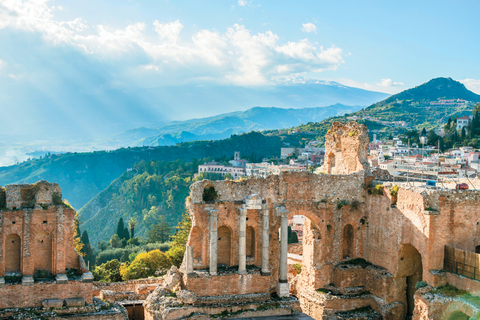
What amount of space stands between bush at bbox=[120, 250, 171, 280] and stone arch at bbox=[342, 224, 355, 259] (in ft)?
42.5

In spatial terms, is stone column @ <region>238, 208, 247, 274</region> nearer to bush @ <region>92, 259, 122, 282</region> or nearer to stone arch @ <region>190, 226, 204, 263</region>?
stone arch @ <region>190, 226, 204, 263</region>

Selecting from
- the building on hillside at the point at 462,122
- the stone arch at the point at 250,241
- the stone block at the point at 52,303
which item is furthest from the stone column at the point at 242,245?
the building on hillside at the point at 462,122

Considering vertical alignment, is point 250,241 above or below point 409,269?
above

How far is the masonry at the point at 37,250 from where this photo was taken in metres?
19.3

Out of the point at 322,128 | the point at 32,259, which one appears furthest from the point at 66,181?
the point at 32,259

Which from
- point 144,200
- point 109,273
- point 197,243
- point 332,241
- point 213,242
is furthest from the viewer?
point 144,200

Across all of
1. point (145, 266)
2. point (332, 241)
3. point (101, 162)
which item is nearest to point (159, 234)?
point (145, 266)

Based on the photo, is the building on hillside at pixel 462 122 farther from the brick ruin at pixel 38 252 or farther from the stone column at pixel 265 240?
the brick ruin at pixel 38 252

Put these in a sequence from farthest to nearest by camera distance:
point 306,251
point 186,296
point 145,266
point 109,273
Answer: point 109,273
point 145,266
point 306,251
point 186,296

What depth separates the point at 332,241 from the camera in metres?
24.2

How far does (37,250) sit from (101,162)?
151 metres

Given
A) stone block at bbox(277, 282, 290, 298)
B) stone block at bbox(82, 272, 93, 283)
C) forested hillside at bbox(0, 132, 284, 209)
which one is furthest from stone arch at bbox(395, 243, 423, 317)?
forested hillside at bbox(0, 132, 284, 209)

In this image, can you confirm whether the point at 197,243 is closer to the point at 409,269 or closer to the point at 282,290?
the point at 282,290

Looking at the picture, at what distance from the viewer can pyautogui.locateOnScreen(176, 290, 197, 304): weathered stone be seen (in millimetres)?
20281
